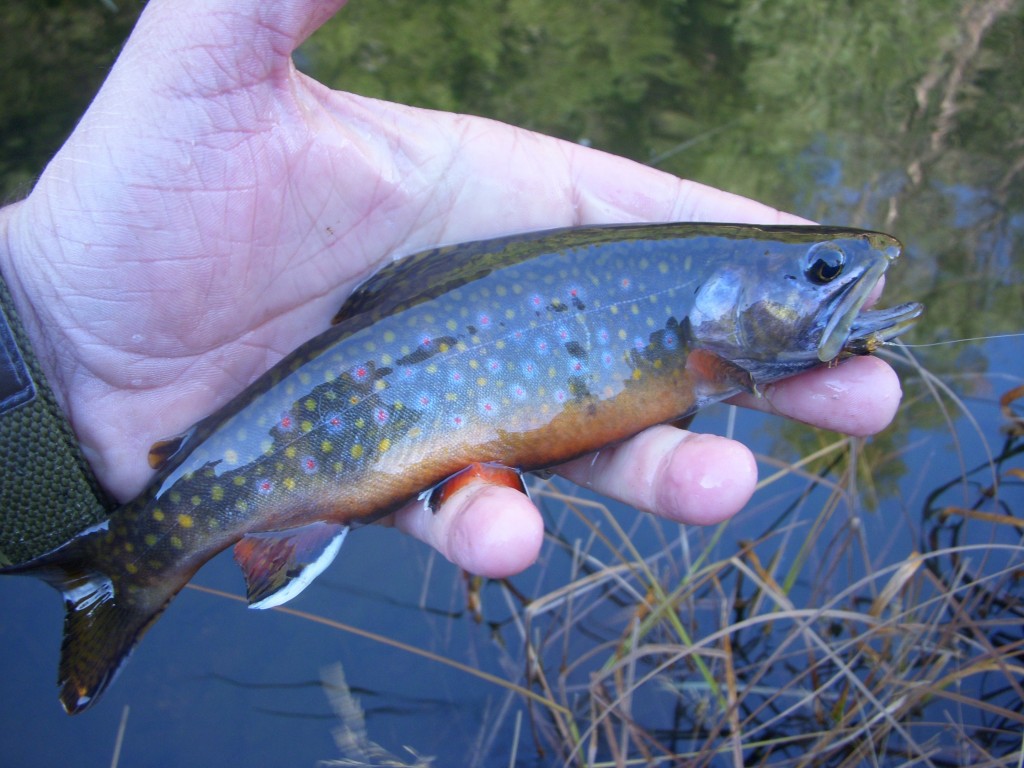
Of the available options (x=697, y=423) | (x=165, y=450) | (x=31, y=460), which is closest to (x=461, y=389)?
(x=165, y=450)

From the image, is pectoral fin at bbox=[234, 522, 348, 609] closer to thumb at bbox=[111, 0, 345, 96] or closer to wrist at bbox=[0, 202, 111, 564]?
wrist at bbox=[0, 202, 111, 564]

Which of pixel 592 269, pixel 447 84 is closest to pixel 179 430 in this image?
pixel 592 269

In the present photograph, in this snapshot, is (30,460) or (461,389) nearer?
(461,389)

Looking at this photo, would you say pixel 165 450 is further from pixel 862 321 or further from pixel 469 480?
pixel 862 321

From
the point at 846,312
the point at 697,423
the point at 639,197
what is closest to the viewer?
the point at 846,312

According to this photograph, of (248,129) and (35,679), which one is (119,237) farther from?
(35,679)

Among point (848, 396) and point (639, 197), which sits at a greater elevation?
point (639, 197)

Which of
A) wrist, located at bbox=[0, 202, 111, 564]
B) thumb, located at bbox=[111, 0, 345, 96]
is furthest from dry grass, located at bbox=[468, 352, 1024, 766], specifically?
thumb, located at bbox=[111, 0, 345, 96]

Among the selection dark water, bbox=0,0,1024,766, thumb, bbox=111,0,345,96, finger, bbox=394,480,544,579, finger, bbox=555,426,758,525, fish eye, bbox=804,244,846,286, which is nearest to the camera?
finger, bbox=394,480,544,579
